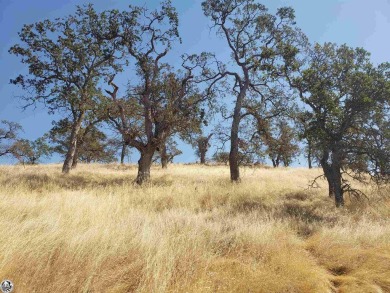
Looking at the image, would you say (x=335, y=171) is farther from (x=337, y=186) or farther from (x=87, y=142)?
(x=87, y=142)

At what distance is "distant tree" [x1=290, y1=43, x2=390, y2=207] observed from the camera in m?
11.7

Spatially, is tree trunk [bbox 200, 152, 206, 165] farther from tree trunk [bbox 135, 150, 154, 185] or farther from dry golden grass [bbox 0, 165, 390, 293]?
dry golden grass [bbox 0, 165, 390, 293]

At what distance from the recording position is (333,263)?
18.0ft

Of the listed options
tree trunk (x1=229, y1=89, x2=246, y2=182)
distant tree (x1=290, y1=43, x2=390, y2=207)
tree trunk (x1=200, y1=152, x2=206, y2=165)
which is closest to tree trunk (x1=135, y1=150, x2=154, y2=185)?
tree trunk (x1=229, y1=89, x2=246, y2=182)

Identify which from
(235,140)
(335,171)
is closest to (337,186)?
(335,171)

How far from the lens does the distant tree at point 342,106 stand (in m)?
11.7

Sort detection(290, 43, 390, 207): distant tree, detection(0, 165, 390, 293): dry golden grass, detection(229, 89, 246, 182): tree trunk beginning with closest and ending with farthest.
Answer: detection(0, 165, 390, 293): dry golden grass
detection(290, 43, 390, 207): distant tree
detection(229, 89, 246, 182): tree trunk

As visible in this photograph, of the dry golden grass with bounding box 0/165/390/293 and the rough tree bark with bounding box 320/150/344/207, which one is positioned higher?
the rough tree bark with bounding box 320/150/344/207

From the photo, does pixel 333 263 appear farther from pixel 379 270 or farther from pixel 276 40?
pixel 276 40

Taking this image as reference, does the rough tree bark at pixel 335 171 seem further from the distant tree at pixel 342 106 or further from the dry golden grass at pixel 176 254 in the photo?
the dry golden grass at pixel 176 254

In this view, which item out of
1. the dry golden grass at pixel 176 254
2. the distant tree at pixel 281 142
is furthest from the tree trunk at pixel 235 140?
the dry golden grass at pixel 176 254

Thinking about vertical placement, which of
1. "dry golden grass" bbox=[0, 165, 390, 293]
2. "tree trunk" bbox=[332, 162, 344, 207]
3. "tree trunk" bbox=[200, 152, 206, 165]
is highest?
"tree trunk" bbox=[200, 152, 206, 165]

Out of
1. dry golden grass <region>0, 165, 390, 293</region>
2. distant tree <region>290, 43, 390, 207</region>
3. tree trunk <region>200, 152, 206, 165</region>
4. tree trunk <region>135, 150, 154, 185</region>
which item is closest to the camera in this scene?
dry golden grass <region>0, 165, 390, 293</region>

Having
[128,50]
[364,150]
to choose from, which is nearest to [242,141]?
[364,150]
